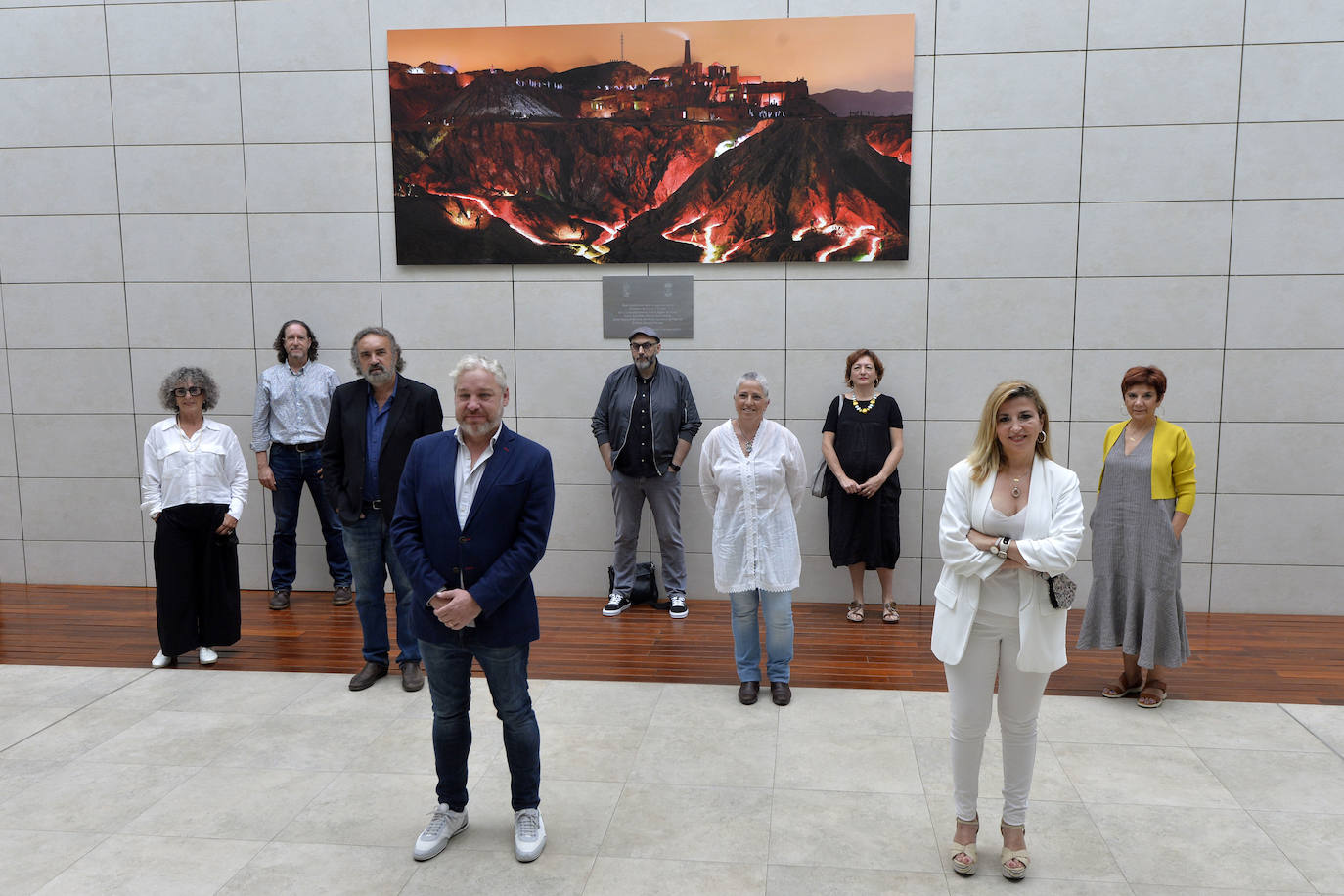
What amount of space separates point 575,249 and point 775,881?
4.40m

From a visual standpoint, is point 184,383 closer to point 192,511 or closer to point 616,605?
point 192,511

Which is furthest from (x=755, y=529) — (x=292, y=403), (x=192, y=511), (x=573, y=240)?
(x=292, y=403)

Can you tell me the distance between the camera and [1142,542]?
438 centimetres

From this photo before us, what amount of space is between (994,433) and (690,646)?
2.88m

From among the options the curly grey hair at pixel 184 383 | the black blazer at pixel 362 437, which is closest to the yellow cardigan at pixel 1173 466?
the black blazer at pixel 362 437

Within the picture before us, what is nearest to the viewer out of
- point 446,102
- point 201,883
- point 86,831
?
point 201,883

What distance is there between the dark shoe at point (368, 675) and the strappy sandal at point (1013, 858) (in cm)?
306

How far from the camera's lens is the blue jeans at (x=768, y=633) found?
178 inches

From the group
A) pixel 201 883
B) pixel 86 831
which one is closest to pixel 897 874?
pixel 201 883

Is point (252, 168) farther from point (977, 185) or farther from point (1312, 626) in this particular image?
point (1312, 626)

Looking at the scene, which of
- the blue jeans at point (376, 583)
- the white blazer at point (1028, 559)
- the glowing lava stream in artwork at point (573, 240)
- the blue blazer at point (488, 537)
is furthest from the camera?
the glowing lava stream in artwork at point (573, 240)

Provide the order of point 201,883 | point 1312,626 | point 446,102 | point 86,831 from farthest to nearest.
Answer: point 446,102 → point 1312,626 → point 86,831 → point 201,883

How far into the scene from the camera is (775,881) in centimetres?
295

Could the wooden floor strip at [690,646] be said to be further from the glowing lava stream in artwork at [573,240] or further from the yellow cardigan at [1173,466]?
the glowing lava stream in artwork at [573,240]
